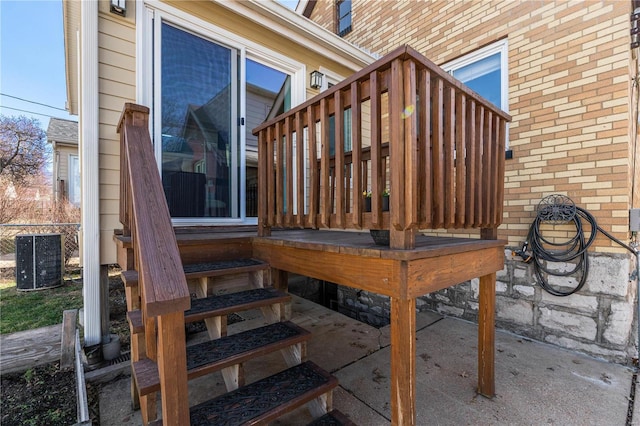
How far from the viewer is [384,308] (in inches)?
166

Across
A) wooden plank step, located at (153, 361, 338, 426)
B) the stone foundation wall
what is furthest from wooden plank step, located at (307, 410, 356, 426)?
the stone foundation wall

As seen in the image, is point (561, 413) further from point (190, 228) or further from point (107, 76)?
point (107, 76)

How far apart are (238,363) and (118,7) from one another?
9.77 ft

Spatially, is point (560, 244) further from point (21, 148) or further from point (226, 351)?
point (21, 148)

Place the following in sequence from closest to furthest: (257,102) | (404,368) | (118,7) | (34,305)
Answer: (404,368), (118,7), (257,102), (34,305)

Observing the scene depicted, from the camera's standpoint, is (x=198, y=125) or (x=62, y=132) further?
(x=62, y=132)

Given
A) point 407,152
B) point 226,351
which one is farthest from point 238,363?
point 407,152

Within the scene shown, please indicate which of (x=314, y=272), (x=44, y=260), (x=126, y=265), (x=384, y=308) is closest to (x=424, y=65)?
(x=314, y=272)

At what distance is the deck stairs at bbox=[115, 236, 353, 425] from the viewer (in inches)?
53.7

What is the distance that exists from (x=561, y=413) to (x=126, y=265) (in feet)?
9.56

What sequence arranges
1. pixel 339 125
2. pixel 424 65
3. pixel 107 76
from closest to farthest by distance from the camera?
pixel 424 65
pixel 339 125
pixel 107 76

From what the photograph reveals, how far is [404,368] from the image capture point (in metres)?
1.31

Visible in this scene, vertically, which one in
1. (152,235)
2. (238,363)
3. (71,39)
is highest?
(71,39)

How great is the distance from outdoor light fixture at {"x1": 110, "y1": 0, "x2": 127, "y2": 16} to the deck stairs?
2.07 metres
